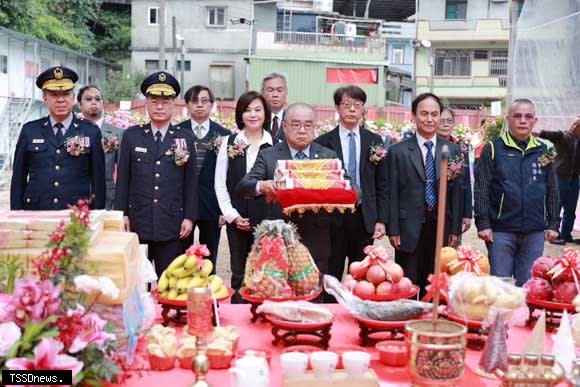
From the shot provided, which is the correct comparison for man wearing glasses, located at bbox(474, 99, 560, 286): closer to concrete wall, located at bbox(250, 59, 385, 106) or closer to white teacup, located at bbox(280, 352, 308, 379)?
white teacup, located at bbox(280, 352, 308, 379)

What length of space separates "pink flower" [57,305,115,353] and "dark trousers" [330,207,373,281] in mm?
2934

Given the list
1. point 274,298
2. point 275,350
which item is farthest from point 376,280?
point 275,350

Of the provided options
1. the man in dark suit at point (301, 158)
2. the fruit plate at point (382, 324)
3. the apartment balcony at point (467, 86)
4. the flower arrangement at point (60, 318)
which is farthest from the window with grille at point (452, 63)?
the flower arrangement at point (60, 318)

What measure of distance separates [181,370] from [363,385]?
57cm

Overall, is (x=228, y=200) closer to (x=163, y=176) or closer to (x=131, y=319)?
(x=163, y=176)

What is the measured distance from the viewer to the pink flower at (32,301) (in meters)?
1.63

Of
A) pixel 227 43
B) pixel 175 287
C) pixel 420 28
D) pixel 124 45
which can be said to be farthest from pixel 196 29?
pixel 175 287

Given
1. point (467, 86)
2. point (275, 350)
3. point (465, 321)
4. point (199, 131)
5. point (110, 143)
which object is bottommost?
point (275, 350)

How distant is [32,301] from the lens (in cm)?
163

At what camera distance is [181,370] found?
218cm

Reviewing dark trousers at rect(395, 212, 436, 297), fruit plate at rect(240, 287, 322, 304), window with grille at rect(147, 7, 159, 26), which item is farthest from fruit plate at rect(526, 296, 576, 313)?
window with grille at rect(147, 7, 159, 26)

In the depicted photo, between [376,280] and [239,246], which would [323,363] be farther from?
[239,246]

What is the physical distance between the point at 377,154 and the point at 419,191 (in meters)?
0.38

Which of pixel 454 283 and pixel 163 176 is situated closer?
pixel 454 283
